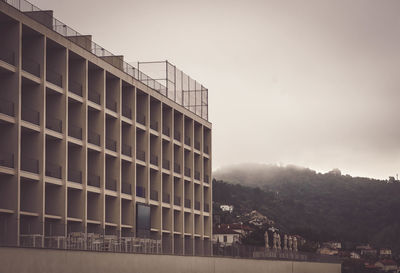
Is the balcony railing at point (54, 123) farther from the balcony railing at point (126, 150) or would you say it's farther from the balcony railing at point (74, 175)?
the balcony railing at point (126, 150)

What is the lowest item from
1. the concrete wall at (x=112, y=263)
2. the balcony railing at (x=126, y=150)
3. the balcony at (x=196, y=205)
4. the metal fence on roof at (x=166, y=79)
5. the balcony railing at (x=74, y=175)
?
the concrete wall at (x=112, y=263)

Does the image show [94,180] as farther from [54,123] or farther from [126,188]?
[54,123]

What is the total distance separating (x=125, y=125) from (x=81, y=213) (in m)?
12.7

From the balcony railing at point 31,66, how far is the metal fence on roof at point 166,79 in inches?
133

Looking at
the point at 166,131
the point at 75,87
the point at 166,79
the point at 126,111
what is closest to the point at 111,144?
the point at 126,111

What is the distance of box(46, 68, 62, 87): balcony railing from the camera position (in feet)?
206

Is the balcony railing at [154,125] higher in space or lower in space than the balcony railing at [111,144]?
higher

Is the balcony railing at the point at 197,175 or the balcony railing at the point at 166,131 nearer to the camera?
the balcony railing at the point at 166,131

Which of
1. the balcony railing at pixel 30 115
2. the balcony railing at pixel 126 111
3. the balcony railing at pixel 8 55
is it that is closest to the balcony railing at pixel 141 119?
the balcony railing at pixel 126 111

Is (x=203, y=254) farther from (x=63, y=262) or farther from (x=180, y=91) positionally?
(x=63, y=262)

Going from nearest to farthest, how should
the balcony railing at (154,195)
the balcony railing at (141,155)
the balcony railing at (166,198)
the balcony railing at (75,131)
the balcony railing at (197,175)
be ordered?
the balcony railing at (75,131), the balcony railing at (141,155), the balcony railing at (154,195), the balcony railing at (166,198), the balcony railing at (197,175)

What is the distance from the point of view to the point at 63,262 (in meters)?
49.7

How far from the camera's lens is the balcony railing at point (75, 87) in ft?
217

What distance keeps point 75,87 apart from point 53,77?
12.3 ft
